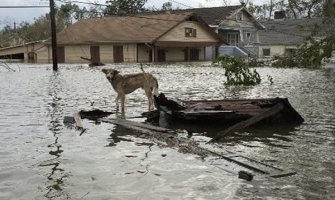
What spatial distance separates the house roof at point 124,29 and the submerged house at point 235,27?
22.4ft

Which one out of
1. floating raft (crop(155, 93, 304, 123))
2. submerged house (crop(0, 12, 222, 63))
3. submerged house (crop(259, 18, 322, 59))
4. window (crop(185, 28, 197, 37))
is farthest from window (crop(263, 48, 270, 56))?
floating raft (crop(155, 93, 304, 123))

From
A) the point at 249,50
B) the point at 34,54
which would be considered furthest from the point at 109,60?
the point at 249,50

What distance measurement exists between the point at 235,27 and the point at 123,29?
18.7 meters

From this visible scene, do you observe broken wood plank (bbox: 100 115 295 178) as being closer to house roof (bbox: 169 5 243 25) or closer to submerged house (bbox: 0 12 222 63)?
submerged house (bbox: 0 12 222 63)

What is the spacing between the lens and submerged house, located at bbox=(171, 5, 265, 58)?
6438 cm

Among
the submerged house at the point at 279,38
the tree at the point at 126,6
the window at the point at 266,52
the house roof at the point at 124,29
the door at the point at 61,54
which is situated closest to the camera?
the house roof at the point at 124,29

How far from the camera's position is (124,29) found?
5638cm

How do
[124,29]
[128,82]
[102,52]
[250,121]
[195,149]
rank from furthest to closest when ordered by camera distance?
[102,52] → [124,29] → [128,82] → [250,121] → [195,149]

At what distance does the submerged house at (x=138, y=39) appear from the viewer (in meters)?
54.2

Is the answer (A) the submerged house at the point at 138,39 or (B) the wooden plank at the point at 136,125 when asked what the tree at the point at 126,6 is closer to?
(A) the submerged house at the point at 138,39

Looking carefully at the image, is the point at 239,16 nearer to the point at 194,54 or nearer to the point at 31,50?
the point at 194,54

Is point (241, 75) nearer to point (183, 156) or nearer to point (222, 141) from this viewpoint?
point (222, 141)

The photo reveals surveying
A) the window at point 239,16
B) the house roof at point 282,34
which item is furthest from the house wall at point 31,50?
the house roof at point 282,34

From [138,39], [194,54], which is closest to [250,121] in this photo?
[138,39]
